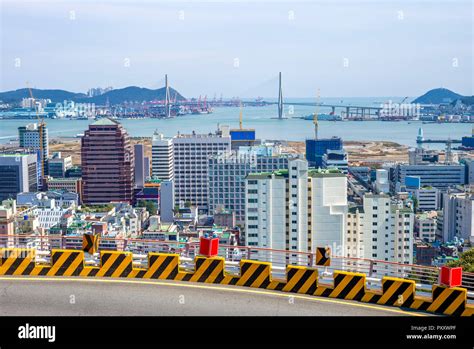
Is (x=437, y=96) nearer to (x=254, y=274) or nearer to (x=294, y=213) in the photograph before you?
(x=294, y=213)

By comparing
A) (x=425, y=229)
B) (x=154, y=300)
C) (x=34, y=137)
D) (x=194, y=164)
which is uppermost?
(x=34, y=137)

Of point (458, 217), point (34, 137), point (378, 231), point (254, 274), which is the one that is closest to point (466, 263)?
point (254, 274)

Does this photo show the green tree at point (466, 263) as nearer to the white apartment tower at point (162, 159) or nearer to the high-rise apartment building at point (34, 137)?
the white apartment tower at point (162, 159)

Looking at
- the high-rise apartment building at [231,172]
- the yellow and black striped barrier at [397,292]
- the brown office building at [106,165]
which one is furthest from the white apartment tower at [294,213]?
the brown office building at [106,165]

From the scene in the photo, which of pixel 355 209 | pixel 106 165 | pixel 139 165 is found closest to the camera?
pixel 355 209

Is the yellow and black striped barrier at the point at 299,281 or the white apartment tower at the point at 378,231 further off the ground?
the yellow and black striped barrier at the point at 299,281
